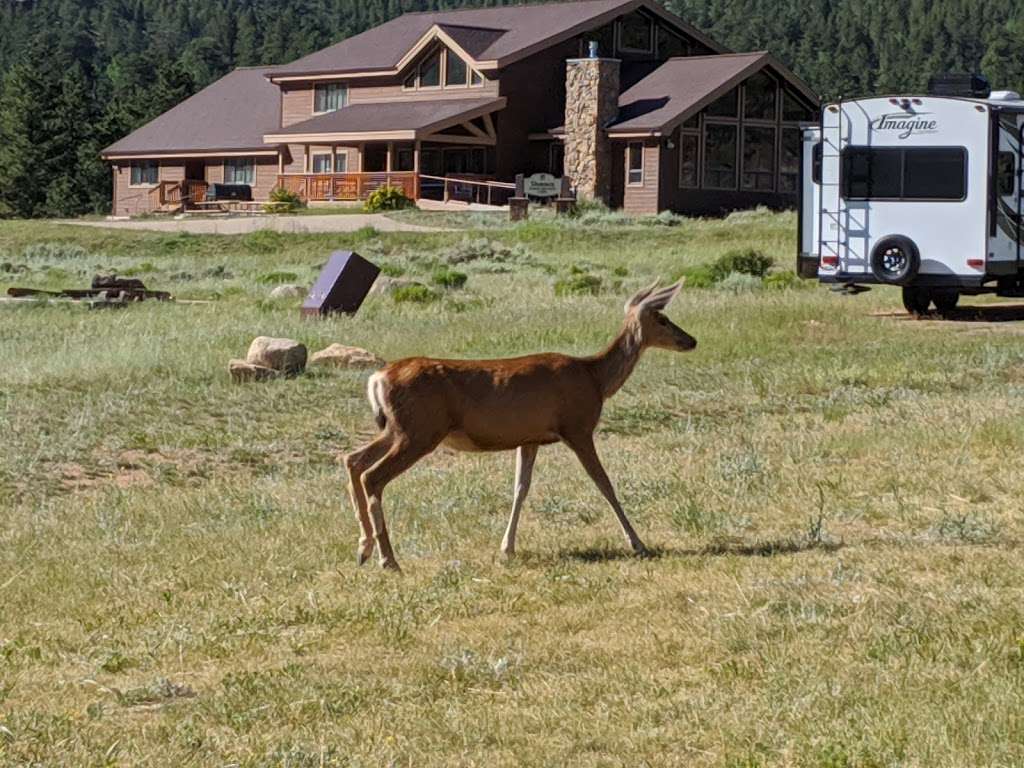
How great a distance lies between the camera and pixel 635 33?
5697cm

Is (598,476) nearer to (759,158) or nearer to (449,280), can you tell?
(449,280)

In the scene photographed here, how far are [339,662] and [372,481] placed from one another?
1.80 m

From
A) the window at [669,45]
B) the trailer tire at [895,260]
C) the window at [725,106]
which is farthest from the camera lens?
the window at [669,45]

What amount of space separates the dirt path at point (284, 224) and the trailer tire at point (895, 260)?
22.0 m

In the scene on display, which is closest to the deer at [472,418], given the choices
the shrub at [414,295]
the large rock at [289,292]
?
the shrub at [414,295]

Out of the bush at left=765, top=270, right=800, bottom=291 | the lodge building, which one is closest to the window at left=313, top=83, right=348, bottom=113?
the lodge building

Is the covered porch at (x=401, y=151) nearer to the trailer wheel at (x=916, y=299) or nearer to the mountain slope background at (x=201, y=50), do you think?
the mountain slope background at (x=201, y=50)

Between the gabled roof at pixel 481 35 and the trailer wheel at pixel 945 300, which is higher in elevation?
the gabled roof at pixel 481 35

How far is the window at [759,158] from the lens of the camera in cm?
5394

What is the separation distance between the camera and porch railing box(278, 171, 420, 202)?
53.2 metres

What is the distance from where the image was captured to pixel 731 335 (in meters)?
21.0

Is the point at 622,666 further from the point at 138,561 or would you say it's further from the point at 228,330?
the point at 228,330

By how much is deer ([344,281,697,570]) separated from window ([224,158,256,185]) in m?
52.4

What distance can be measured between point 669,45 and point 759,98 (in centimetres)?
569
